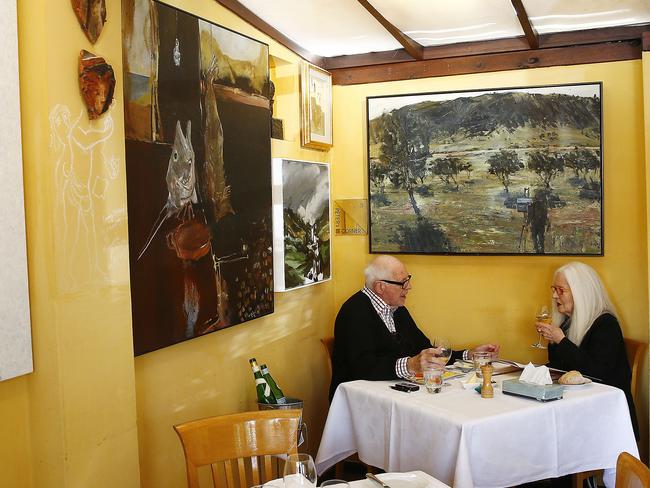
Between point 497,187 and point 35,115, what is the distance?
9.93 feet

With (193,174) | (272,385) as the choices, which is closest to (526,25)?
(193,174)

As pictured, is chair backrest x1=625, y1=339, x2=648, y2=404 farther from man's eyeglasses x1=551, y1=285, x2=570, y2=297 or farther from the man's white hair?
the man's white hair

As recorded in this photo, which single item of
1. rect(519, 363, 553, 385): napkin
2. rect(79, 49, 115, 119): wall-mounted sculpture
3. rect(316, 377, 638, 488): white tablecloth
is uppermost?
rect(79, 49, 115, 119): wall-mounted sculpture

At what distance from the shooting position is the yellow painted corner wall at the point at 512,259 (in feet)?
14.0

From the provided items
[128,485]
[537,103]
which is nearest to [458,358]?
[537,103]

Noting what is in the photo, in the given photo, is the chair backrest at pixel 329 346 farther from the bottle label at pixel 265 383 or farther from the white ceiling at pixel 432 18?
the white ceiling at pixel 432 18

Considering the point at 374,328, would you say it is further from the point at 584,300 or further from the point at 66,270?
the point at 66,270

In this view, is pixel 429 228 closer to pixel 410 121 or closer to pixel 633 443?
pixel 410 121

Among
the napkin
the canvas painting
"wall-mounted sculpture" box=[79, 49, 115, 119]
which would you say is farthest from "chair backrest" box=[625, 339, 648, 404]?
"wall-mounted sculpture" box=[79, 49, 115, 119]

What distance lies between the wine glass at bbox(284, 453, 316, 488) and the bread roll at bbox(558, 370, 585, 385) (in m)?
1.92

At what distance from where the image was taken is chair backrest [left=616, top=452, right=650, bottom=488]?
190cm

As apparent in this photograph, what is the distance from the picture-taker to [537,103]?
14.4 feet

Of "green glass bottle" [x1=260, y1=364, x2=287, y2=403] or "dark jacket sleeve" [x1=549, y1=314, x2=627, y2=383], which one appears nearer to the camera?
"green glass bottle" [x1=260, y1=364, x2=287, y2=403]

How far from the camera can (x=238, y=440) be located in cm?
263
